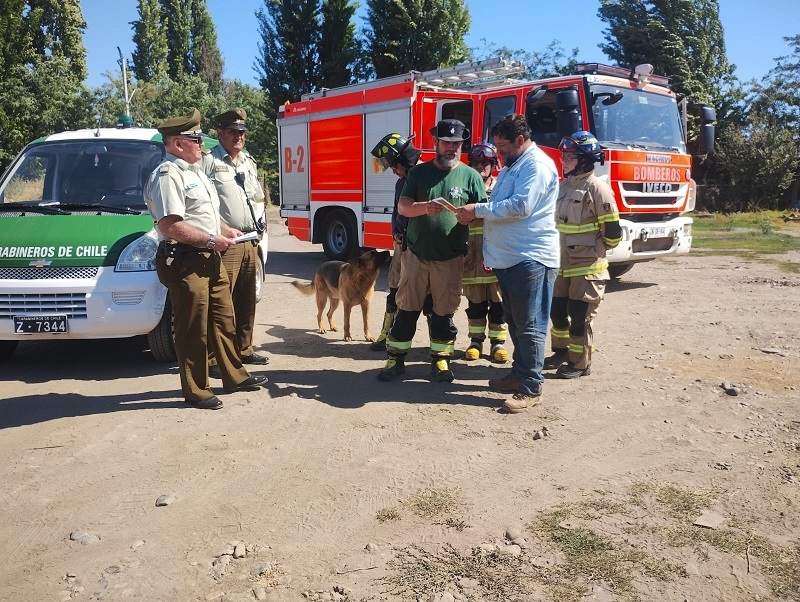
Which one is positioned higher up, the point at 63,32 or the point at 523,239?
the point at 63,32

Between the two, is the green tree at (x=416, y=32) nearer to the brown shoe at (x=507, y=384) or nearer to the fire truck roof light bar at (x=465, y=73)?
the fire truck roof light bar at (x=465, y=73)

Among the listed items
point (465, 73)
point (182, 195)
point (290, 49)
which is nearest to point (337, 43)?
point (290, 49)

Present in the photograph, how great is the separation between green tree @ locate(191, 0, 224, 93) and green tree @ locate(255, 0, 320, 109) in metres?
21.9

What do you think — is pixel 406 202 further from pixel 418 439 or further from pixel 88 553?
pixel 88 553

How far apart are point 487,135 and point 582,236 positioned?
4.62 meters

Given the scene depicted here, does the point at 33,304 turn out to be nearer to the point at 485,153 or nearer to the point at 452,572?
the point at 485,153

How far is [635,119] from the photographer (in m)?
9.37

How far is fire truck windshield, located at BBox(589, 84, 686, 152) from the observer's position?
8.89 meters

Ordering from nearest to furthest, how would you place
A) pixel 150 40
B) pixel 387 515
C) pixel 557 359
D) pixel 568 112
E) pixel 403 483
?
pixel 387 515 → pixel 403 483 → pixel 557 359 → pixel 568 112 → pixel 150 40

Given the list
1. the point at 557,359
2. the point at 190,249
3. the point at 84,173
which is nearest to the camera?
the point at 190,249

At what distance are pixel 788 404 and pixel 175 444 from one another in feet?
13.8

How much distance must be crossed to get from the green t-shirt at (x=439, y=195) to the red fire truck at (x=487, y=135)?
12.0ft

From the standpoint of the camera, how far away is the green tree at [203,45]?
49594mm

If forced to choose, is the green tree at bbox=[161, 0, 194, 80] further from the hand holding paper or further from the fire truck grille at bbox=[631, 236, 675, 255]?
the hand holding paper
